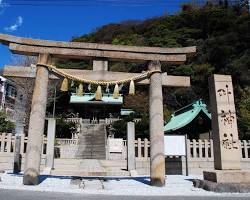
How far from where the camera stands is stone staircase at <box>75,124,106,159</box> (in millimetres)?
22600

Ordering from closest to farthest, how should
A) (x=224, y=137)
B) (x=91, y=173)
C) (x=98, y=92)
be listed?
(x=224, y=137) → (x=98, y=92) → (x=91, y=173)

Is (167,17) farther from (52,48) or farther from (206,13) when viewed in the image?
(52,48)

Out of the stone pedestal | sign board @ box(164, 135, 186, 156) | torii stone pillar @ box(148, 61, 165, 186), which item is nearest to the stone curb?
the stone pedestal

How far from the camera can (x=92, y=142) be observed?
26797mm

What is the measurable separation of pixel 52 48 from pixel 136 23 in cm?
6664

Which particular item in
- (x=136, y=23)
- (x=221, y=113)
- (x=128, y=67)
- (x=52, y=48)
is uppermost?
(x=136, y=23)

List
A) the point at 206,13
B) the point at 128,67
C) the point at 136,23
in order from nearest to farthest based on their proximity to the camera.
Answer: the point at 128,67
the point at 206,13
the point at 136,23

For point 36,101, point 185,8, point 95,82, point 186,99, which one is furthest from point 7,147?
point 185,8

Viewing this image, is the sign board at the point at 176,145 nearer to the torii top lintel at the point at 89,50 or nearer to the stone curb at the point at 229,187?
the torii top lintel at the point at 89,50

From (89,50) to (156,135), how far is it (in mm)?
3683

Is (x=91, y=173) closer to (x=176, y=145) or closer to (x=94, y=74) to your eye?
(x=176, y=145)

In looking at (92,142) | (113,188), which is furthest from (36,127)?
(92,142)

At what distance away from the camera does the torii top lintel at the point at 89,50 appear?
366 inches

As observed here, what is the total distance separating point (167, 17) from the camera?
63812mm
